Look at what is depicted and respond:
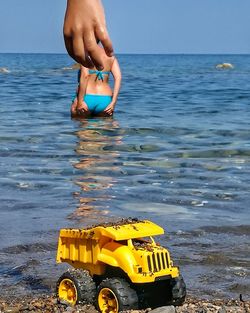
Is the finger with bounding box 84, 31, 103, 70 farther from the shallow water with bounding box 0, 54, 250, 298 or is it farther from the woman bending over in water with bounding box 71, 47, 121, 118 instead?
the woman bending over in water with bounding box 71, 47, 121, 118

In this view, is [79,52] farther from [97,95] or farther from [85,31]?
[97,95]

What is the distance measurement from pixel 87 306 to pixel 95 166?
5320mm

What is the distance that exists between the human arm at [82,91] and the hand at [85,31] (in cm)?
1087

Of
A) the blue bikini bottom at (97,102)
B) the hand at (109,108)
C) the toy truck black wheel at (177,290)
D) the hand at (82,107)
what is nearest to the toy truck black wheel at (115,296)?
the toy truck black wheel at (177,290)

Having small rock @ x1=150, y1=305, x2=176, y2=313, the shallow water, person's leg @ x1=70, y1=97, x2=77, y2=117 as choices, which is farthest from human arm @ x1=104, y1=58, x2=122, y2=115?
small rock @ x1=150, y1=305, x2=176, y2=313

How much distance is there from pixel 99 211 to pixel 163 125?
7.92 metres

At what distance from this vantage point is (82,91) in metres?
13.6

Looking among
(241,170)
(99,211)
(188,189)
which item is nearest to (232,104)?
(241,170)

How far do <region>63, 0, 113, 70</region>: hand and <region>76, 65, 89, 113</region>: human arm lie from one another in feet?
35.7

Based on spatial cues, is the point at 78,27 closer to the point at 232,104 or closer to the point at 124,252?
the point at 124,252

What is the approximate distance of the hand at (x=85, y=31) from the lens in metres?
1.99

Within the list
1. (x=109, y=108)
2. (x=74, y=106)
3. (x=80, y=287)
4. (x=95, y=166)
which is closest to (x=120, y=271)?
(x=80, y=287)

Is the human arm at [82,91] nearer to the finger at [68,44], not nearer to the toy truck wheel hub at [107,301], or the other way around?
the toy truck wheel hub at [107,301]

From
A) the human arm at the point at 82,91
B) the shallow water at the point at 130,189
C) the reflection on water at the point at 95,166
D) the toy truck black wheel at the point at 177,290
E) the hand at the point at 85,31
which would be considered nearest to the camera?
the hand at the point at 85,31
